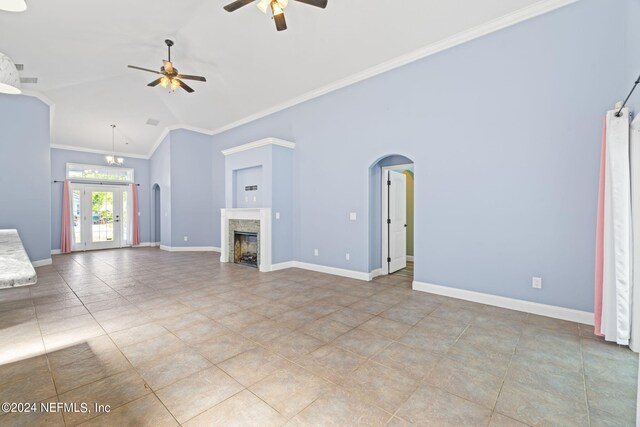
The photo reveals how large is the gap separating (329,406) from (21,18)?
6.39 m

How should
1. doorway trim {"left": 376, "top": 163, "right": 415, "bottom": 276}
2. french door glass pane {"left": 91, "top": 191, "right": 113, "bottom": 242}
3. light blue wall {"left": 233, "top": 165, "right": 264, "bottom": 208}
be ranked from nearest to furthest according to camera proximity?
doorway trim {"left": 376, "top": 163, "right": 415, "bottom": 276} < light blue wall {"left": 233, "top": 165, "right": 264, "bottom": 208} < french door glass pane {"left": 91, "top": 191, "right": 113, "bottom": 242}

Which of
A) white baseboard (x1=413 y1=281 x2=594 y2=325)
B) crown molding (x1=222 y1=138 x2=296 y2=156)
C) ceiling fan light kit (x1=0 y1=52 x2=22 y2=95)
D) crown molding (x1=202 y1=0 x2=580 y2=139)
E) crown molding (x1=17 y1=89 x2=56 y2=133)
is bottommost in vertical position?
white baseboard (x1=413 y1=281 x2=594 y2=325)

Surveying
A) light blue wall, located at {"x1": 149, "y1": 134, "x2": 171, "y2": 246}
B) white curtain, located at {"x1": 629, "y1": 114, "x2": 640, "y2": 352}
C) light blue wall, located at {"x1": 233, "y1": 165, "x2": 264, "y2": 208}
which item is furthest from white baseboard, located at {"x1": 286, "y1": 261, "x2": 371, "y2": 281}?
light blue wall, located at {"x1": 149, "y1": 134, "x2": 171, "y2": 246}

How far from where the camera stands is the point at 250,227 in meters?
6.35

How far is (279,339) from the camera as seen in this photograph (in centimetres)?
277

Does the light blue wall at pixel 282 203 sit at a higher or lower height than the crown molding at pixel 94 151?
lower

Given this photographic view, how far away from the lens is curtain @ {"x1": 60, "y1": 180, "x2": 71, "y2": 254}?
347 inches

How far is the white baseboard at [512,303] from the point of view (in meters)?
3.22

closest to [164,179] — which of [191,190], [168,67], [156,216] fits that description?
[191,190]

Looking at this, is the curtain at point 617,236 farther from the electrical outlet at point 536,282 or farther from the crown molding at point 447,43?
the crown molding at point 447,43

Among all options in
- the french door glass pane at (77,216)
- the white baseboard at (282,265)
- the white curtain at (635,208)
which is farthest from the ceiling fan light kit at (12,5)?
the french door glass pane at (77,216)

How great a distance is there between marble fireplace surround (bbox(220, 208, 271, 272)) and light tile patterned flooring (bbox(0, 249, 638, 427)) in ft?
5.88

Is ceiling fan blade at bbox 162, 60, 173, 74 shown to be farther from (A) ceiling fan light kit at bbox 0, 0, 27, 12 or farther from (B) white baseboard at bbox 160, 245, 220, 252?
(B) white baseboard at bbox 160, 245, 220, 252

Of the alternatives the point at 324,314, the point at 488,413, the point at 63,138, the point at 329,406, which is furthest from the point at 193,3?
the point at 63,138
